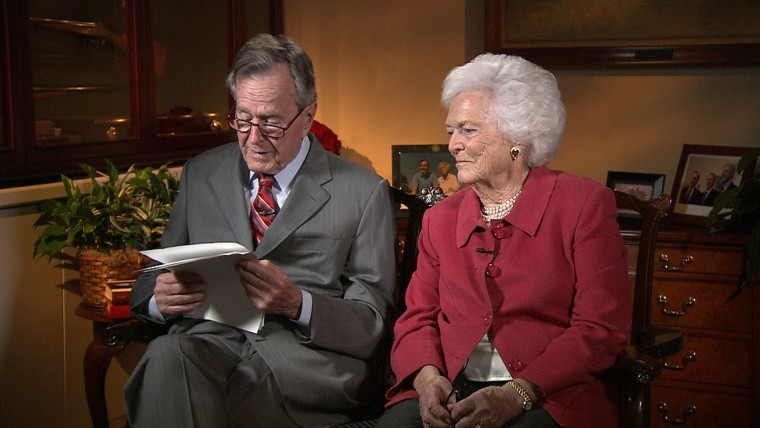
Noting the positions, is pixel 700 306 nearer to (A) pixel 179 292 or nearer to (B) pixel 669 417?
(B) pixel 669 417

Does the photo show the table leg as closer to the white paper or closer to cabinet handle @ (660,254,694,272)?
the white paper

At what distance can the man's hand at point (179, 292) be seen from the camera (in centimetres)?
217

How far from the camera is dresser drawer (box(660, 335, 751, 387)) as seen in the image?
3.24 metres

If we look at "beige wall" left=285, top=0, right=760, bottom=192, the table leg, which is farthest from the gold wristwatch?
"beige wall" left=285, top=0, right=760, bottom=192

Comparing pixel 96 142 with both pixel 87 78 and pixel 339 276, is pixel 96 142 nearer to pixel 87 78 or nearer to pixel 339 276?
pixel 87 78

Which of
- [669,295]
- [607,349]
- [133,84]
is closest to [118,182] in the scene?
[133,84]

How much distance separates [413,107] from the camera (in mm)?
3906

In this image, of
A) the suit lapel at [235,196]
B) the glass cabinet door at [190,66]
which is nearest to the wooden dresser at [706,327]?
the suit lapel at [235,196]

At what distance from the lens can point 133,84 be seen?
3.32 metres

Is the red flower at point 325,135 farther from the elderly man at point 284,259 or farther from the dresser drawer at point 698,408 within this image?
the dresser drawer at point 698,408

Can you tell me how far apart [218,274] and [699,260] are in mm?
1901

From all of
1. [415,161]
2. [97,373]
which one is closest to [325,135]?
[415,161]

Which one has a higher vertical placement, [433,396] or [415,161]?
[415,161]

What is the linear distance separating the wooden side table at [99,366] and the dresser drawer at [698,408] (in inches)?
78.7
